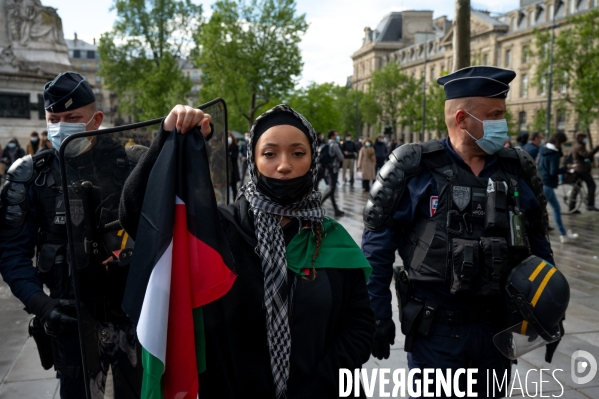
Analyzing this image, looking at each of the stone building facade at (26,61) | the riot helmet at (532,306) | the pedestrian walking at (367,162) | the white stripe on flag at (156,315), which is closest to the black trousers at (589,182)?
the pedestrian walking at (367,162)

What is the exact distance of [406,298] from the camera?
3.06m

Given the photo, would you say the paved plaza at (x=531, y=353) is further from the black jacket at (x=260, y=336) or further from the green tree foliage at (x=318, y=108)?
the green tree foliage at (x=318, y=108)

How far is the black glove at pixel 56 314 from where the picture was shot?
8.61 ft

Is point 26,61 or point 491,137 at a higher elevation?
point 26,61

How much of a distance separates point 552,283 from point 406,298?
70 cm

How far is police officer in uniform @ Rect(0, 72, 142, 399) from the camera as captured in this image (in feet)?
7.60

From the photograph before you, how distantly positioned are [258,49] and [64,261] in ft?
104

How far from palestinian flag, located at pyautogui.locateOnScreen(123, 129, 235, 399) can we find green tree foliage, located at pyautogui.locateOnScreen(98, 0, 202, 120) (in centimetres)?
4683

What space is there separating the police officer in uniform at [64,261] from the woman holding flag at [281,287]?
0.38 meters

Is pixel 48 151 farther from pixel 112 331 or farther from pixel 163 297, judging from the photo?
pixel 163 297

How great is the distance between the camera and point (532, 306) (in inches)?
108

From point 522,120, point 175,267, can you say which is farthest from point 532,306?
point 522,120

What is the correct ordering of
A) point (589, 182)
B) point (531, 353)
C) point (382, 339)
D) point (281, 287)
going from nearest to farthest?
point (281, 287) → point (382, 339) → point (531, 353) → point (589, 182)

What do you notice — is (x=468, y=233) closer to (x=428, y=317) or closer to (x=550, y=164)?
(x=428, y=317)
